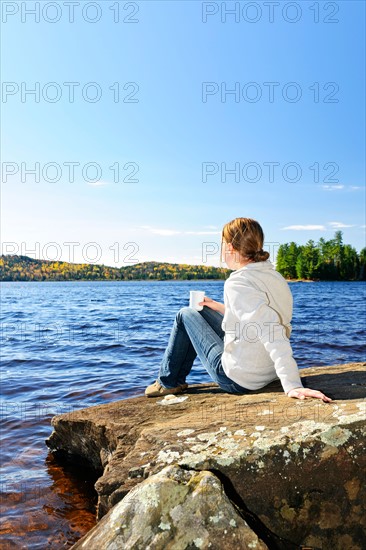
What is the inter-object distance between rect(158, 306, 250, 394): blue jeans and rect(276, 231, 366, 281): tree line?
103 m

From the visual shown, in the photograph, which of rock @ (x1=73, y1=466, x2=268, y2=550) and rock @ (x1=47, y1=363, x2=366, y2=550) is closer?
rock @ (x1=73, y1=466, x2=268, y2=550)

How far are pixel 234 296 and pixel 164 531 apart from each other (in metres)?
1.93

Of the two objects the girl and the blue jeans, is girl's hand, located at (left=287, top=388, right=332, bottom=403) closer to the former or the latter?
the girl

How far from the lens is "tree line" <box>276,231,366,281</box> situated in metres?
107

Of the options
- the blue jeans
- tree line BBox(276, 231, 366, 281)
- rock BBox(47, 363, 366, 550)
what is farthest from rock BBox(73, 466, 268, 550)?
tree line BBox(276, 231, 366, 281)

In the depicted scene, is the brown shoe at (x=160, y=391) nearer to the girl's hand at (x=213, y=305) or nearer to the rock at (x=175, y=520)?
the girl's hand at (x=213, y=305)

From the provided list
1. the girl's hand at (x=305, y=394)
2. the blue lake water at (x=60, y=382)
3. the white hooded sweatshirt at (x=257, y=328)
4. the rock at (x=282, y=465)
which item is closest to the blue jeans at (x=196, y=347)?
the white hooded sweatshirt at (x=257, y=328)

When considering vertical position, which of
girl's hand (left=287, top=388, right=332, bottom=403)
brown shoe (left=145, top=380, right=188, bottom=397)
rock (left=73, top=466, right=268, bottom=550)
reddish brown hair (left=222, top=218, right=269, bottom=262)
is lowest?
rock (left=73, top=466, right=268, bottom=550)

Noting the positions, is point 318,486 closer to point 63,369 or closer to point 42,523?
point 42,523

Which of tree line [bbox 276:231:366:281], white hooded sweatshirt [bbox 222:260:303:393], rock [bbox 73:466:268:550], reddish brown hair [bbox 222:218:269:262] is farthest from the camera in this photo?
tree line [bbox 276:231:366:281]

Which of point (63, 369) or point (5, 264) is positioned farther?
point (5, 264)

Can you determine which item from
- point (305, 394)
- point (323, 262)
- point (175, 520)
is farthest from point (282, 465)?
point (323, 262)

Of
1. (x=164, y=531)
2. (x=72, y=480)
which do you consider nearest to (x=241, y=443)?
(x=164, y=531)

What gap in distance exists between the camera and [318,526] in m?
2.95
